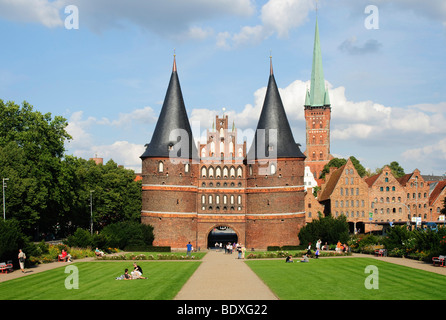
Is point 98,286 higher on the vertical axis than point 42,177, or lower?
lower

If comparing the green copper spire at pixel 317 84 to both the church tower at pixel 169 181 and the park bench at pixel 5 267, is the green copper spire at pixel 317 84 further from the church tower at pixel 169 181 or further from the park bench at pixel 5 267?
the park bench at pixel 5 267

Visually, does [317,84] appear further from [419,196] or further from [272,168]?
[272,168]

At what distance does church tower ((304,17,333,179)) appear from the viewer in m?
122

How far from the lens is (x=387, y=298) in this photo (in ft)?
59.8

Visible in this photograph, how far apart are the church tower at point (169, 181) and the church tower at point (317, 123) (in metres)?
70.3

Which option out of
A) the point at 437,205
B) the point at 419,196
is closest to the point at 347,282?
the point at 419,196

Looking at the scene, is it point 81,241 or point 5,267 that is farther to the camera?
point 81,241

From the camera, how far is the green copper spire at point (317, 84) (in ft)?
393

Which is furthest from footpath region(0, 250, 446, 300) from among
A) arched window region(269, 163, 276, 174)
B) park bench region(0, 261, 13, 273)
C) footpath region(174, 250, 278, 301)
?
arched window region(269, 163, 276, 174)

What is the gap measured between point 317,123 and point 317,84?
9.61 m

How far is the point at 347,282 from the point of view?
22.5m

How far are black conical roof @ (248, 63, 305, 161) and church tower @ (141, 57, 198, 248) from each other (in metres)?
8.05

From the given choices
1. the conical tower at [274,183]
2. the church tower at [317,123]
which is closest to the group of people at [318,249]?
the conical tower at [274,183]
